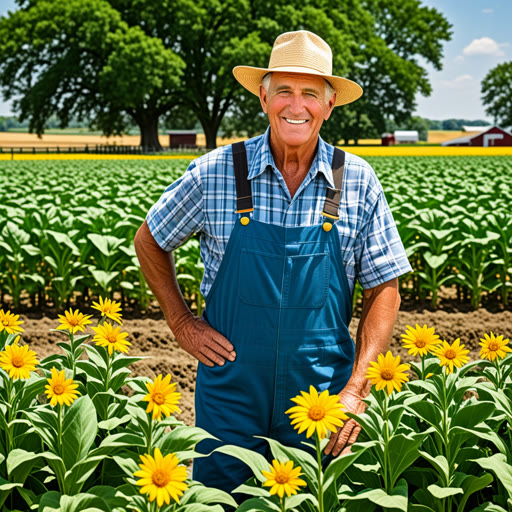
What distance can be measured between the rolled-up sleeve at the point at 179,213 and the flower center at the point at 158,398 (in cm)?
104

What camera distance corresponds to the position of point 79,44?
147ft

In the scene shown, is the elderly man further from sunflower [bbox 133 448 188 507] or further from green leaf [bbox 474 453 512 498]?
sunflower [bbox 133 448 188 507]

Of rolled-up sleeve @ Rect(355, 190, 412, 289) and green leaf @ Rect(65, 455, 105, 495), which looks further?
rolled-up sleeve @ Rect(355, 190, 412, 289)

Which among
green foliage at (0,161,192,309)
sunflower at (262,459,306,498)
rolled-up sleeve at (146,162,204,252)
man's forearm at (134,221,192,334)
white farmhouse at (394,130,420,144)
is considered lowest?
green foliage at (0,161,192,309)

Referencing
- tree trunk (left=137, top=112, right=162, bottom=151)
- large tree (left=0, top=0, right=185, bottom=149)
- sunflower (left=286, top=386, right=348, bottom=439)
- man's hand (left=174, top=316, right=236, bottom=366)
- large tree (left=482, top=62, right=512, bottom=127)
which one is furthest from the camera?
large tree (left=482, top=62, right=512, bottom=127)

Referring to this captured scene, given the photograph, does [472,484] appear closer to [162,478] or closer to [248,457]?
[248,457]

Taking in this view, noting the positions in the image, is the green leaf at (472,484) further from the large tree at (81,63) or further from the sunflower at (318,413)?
the large tree at (81,63)

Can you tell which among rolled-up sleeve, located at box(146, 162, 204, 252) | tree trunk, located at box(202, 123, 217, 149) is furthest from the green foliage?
tree trunk, located at box(202, 123, 217, 149)

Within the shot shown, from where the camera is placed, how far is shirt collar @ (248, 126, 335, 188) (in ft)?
8.42

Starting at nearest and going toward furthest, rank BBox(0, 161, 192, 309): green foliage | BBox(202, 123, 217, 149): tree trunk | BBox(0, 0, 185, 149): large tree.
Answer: BBox(0, 161, 192, 309): green foliage, BBox(0, 0, 185, 149): large tree, BBox(202, 123, 217, 149): tree trunk

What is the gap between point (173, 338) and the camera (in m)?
6.44

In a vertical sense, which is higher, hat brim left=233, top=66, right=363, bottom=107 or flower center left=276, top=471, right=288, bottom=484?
hat brim left=233, top=66, right=363, bottom=107

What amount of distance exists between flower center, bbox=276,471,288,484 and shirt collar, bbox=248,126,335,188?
1.25m

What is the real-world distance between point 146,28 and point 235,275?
48.7m
